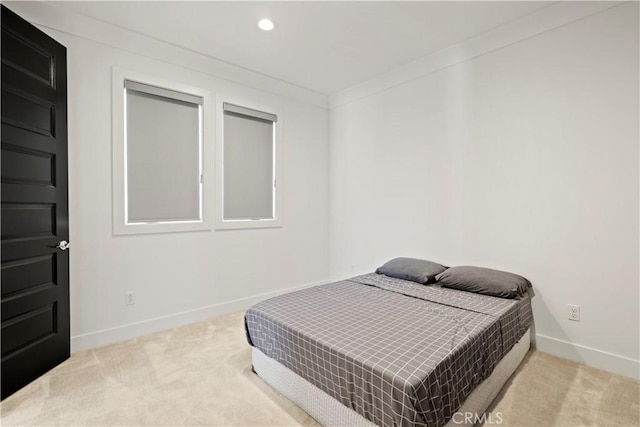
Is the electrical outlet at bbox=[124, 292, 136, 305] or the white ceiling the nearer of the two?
the white ceiling

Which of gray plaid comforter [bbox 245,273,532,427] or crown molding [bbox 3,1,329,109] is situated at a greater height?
crown molding [bbox 3,1,329,109]

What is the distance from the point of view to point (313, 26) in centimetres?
265

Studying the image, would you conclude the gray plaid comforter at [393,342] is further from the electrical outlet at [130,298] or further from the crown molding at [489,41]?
the crown molding at [489,41]

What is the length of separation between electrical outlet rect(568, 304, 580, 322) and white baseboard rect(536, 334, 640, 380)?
0.19 metres

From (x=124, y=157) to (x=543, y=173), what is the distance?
3.54m

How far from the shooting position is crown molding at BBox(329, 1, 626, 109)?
2332 millimetres

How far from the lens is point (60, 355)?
2314 mm

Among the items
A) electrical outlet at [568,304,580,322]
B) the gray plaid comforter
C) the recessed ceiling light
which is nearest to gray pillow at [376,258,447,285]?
the gray plaid comforter

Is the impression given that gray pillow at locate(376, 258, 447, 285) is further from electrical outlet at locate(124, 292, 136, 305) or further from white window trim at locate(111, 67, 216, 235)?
electrical outlet at locate(124, 292, 136, 305)

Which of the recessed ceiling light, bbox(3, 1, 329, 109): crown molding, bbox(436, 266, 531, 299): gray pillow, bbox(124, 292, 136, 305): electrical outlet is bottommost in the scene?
bbox(124, 292, 136, 305): electrical outlet

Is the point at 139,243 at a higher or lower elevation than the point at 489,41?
lower

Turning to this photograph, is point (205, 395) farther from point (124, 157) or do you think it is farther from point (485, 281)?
point (485, 281)

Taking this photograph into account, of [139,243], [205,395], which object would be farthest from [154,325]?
[205,395]

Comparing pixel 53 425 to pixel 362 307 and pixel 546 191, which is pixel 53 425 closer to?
pixel 362 307
